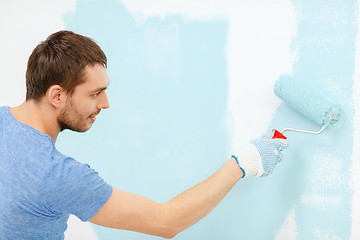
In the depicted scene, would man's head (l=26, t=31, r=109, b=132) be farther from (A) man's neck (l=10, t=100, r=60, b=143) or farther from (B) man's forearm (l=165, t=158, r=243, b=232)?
(B) man's forearm (l=165, t=158, r=243, b=232)

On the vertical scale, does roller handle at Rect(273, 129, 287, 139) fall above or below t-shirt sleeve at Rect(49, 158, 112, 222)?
above

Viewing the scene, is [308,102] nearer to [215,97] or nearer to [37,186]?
[215,97]

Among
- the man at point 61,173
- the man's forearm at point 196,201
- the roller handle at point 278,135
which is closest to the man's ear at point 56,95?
the man at point 61,173

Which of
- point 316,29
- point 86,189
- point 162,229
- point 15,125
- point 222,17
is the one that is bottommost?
point 162,229

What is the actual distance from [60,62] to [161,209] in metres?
0.42

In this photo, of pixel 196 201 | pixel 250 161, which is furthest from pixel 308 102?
pixel 196 201

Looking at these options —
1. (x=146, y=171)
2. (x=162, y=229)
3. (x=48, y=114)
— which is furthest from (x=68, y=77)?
(x=146, y=171)

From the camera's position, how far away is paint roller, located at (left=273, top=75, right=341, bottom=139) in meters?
1.06

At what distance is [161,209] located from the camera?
2.91 feet

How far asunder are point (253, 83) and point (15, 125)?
2.30 feet

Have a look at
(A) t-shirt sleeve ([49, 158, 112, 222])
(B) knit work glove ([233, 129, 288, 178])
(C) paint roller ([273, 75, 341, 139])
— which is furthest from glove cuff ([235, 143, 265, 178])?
(A) t-shirt sleeve ([49, 158, 112, 222])

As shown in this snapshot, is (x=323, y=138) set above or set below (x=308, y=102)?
below

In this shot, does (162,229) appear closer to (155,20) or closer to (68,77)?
(68,77)

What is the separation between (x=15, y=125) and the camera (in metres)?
0.88
